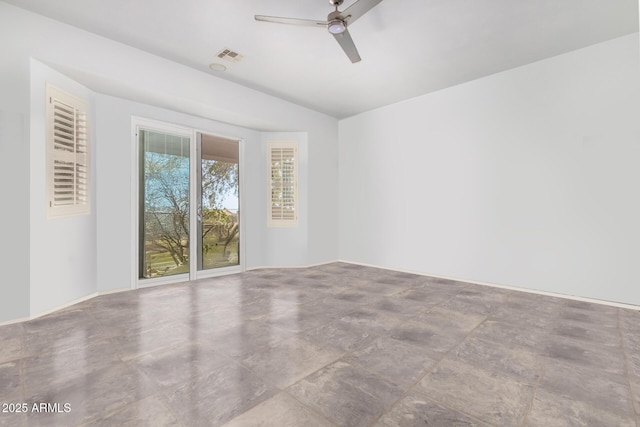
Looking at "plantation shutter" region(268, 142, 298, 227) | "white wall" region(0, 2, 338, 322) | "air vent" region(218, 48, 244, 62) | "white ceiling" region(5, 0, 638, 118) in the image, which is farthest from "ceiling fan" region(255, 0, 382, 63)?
"plantation shutter" region(268, 142, 298, 227)

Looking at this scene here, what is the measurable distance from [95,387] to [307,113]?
4907mm

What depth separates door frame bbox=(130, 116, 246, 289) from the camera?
3938 mm

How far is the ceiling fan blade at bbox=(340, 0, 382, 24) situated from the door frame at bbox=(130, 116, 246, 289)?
3057 millimetres

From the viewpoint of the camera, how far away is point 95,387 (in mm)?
1700

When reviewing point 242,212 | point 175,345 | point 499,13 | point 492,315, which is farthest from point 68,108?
point 492,315

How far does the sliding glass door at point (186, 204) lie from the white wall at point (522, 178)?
2646 millimetres

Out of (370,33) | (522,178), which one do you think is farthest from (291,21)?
(522,178)

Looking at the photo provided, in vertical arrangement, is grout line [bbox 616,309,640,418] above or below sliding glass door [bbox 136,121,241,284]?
below

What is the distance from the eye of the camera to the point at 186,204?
14.5 feet

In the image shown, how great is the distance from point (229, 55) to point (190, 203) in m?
2.20

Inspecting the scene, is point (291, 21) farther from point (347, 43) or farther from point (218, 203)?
point (218, 203)

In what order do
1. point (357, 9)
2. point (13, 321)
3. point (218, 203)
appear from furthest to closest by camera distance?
point (218, 203) → point (13, 321) → point (357, 9)

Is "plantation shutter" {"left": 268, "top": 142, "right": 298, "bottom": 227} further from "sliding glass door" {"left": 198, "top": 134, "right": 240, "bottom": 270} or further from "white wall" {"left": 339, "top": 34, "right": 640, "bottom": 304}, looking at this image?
"white wall" {"left": 339, "top": 34, "right": 640, "bottom": 304}

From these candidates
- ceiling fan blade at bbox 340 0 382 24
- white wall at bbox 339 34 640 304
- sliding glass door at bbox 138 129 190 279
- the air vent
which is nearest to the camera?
ceiling fan blade at bbox 340 0 382 24
